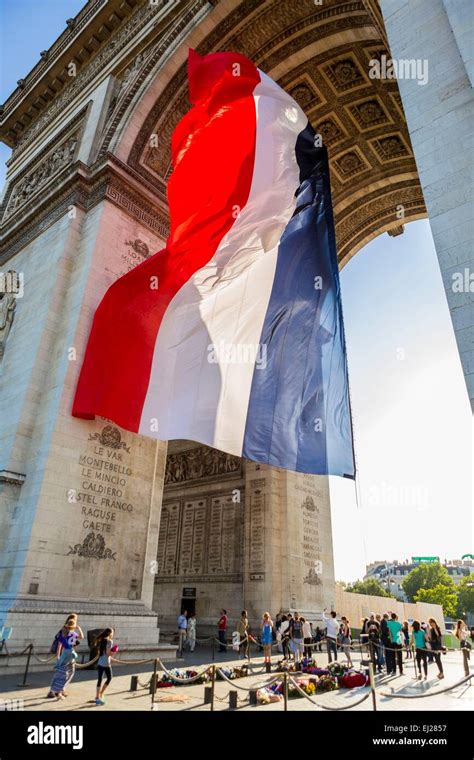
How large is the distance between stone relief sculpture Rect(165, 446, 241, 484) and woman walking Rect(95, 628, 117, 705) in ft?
34.9

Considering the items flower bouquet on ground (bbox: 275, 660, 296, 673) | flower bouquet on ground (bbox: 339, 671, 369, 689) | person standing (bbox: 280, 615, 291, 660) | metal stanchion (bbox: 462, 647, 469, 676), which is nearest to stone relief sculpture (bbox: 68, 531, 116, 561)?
flower bouquet on ground (bbox: 275, 660, 296, 673)

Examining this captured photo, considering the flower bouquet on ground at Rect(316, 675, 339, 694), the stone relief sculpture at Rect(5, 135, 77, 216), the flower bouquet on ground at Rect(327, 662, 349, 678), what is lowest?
the flower bouquet on ground at Rect(316, 675, 339, 694)

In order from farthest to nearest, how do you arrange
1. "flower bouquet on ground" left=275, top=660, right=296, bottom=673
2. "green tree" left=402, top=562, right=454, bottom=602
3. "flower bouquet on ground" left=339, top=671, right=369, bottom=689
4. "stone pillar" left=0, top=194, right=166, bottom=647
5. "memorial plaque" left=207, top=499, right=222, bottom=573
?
"green tree" left=402, top=562, right=454, bottom=602, "memorial plaque" left=207, top=499, right=222, bottom=573, "flower bouquet on ground" left=275, top=660, right=296, bottom=673, "stone pillar" left=0, top=194, right=166, bottom=647, "flower bouquet on ground" left=339, top=671, right=369, bottom=689

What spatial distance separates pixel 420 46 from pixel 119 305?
25.4 feet

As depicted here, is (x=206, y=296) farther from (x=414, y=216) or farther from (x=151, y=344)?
(x=414, y=216)

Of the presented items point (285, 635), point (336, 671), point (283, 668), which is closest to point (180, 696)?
point (283, 668)

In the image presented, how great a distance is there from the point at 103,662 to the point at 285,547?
31.7ft

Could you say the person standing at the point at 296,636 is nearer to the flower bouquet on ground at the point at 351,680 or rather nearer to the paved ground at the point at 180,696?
the paved ground at the point at 180,696

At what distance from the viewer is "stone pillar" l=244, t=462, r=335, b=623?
14805 millimetres

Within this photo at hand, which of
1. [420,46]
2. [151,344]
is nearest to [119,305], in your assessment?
[151,344]

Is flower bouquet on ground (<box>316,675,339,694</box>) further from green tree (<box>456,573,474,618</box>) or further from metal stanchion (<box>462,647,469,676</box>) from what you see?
green tree (<box>456,573,474,618</box>)

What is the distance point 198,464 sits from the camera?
61.4 feet

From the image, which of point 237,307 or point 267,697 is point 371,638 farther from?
point 237,307
